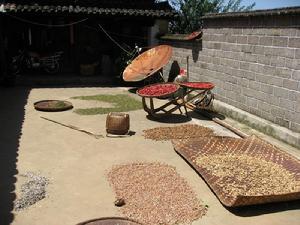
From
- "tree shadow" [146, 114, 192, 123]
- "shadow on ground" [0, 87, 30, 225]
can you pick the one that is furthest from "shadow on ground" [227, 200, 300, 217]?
"tree shadow" [146, 114, 192, 123]

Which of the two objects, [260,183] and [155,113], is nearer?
[260,183]

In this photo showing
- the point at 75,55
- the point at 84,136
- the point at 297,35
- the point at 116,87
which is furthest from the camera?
the point at 75,55

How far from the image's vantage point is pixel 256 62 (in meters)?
9.38

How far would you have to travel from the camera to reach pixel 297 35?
310 inches

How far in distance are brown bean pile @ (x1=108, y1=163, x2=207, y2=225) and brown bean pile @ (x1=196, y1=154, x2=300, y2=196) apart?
519 millimetres

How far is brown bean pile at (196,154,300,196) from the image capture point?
5508 mm

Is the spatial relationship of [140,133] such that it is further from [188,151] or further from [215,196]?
[215,196]

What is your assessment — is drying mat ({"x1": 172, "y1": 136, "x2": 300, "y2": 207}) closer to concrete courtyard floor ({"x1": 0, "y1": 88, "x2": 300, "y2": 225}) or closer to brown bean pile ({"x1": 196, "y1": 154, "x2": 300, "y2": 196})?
brown bean pile ({"x1": 196, "y1": 154, "x2": 300, "y2": 196})

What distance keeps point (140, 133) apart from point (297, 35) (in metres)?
3.90

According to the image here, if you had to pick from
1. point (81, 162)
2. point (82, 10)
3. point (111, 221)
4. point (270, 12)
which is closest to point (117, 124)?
point (81, 162)

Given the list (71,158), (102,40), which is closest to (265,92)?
(71,158)

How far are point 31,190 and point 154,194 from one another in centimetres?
177

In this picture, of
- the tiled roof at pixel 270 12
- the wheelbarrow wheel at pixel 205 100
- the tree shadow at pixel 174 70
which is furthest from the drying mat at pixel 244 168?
the tree shadow at pixel 174 70

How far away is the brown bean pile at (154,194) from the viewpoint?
5.06 m
